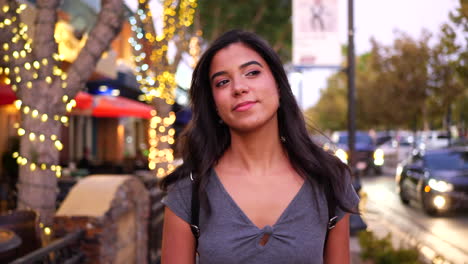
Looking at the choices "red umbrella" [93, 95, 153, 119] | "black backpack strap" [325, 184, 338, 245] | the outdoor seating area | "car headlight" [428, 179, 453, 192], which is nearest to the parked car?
"car headlight" [428, 179, 453, 192]

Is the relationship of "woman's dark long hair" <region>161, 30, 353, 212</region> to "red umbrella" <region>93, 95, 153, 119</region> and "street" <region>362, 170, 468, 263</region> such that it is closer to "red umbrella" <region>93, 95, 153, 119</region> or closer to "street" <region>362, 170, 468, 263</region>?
"street" <region>362, 170, 468, 263</region>

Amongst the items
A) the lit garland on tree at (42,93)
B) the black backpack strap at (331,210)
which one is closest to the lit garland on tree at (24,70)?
the lit garland on tree at (42,93)

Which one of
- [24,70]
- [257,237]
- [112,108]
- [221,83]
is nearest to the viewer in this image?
[257,237]

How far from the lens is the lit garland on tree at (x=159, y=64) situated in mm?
10711

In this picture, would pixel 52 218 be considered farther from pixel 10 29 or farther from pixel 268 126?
pixel 268 126

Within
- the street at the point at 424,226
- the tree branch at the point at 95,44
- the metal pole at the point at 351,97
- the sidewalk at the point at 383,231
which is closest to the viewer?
the tree branch at the point at 95,44

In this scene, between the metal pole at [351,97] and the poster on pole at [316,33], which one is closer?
the metal pole at [351,97]

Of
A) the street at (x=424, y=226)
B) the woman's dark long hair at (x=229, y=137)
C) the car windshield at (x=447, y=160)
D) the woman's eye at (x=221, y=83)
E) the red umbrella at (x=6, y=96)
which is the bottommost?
the street at (x=424, y=226)

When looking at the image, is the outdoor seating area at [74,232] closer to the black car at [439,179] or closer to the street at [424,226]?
the street at [424,226]

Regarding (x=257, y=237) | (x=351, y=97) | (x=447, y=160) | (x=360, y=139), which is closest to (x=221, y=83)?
(x=257, y=237)

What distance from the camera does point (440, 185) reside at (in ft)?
39.3

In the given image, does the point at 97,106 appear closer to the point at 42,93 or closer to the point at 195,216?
the point at 42,93

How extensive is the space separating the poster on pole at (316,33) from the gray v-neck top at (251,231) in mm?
9181

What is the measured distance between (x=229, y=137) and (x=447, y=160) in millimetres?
11480
